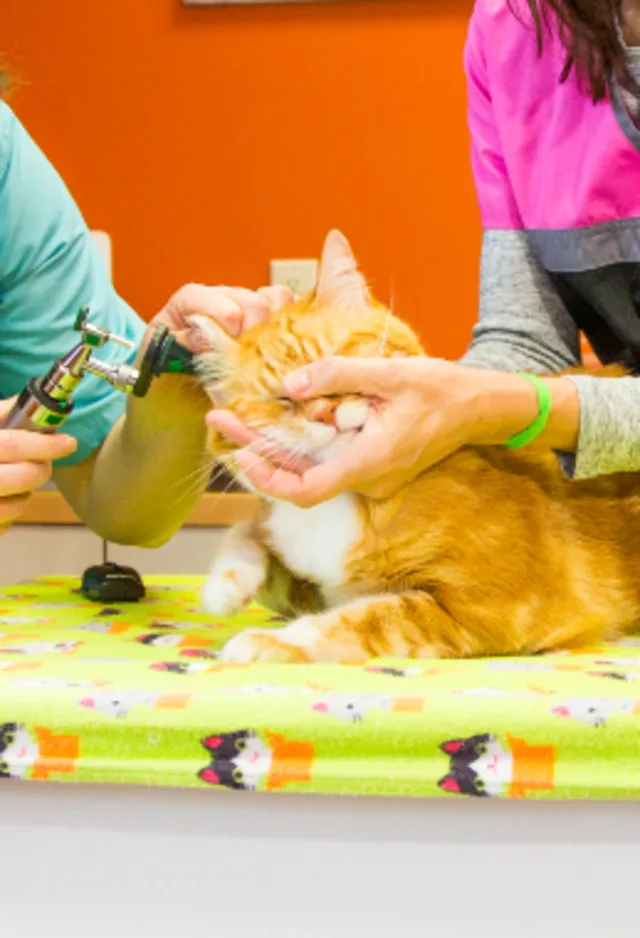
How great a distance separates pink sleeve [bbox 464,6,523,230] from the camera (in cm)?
125

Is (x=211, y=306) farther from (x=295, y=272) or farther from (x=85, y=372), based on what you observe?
(x=295, y=272)

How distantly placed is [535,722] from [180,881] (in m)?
0.25

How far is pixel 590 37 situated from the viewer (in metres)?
1.10

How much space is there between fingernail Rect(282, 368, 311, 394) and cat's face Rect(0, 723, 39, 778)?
39 cm

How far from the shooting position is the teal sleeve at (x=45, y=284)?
130 cm

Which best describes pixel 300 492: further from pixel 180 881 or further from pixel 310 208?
pixel 310 208

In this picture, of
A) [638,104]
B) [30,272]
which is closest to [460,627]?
[638,104]

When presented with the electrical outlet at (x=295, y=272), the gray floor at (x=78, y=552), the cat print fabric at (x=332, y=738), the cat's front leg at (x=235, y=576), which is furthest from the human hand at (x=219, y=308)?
the electrical outlet at (x=295, y=272)

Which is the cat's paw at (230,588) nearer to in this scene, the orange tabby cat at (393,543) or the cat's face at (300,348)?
the orange tabby cat at (393,543)

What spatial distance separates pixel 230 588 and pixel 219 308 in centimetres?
32

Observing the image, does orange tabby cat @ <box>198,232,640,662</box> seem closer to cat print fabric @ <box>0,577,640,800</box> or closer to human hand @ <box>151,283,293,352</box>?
human hand @ <box>151,283,293,352</box>

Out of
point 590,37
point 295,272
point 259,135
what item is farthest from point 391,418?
point 259,135

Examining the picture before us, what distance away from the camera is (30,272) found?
4.36ft

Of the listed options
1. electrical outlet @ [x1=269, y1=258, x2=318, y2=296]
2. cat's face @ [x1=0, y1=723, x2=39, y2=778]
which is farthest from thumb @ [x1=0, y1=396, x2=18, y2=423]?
electrical outlet @ [x1=269, y1=258, x2=318, y2=296]
